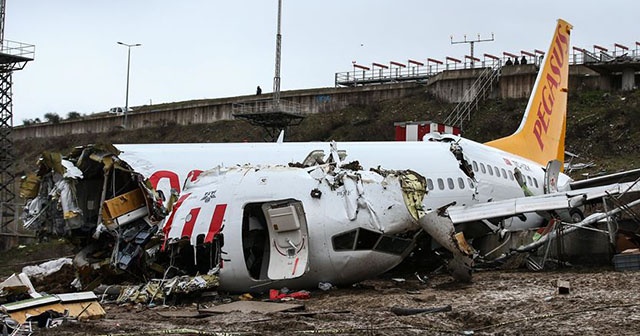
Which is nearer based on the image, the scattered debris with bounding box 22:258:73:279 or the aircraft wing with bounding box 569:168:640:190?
the scattered debris with bounding box 22:258:73:279

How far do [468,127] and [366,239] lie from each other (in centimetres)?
4052

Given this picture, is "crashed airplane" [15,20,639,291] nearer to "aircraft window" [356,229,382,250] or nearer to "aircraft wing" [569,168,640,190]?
"aircraft window" [356,229,382,250]

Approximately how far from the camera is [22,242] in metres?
35.2

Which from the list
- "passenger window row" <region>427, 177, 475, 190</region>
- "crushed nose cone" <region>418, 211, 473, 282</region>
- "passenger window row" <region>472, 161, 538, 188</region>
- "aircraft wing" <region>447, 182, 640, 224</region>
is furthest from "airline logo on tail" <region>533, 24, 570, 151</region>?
"crushed nose cone" <region>418, 211, 473, 282</region>

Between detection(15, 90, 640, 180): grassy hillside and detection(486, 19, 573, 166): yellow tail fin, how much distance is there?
12.2 meters

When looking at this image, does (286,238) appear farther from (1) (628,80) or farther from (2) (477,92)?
(2) (477,92)

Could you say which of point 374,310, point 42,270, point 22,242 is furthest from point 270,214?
point 22,242

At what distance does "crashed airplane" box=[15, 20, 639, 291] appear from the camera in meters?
15.7

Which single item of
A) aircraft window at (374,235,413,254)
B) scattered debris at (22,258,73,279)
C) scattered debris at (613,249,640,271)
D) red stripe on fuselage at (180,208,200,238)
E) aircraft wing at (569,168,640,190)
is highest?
aircraft wing at (569,168,640,190)

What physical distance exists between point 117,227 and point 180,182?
2.30 metres

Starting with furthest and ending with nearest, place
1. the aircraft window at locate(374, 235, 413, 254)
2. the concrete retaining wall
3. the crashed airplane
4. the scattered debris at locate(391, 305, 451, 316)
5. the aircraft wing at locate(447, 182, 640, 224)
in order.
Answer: the concrete retaining wall, the aircraft wing at locate(447, 182, 640, 224), the aircraft window at locate(374, 235, 413, 254), the crashed airplane, the scattered debris at locate(391, 305, 451, 316)

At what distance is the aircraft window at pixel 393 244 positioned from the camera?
52.7 ft

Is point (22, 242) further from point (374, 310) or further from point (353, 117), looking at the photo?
point (353, 117)

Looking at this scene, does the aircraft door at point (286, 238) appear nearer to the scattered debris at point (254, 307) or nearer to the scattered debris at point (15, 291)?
the scattered debris at point (254, 307)
